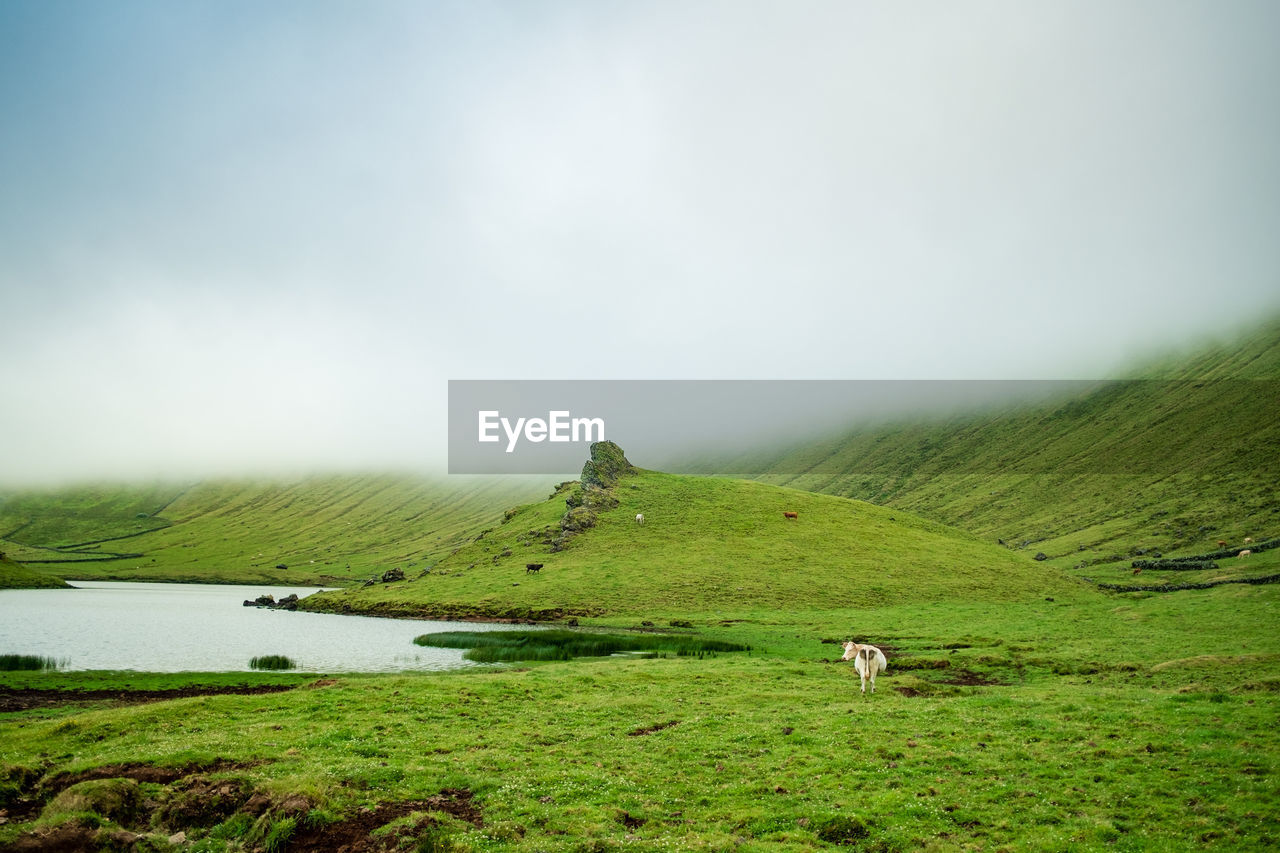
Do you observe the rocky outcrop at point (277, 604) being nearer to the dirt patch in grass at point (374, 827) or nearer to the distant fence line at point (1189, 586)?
the dirt patch in grass at point (374, 827)

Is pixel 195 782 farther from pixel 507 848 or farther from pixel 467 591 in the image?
pixel 467 591

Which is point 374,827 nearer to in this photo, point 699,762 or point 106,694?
point 699,762

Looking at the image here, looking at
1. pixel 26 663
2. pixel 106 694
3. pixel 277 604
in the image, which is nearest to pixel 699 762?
pixel 106 694

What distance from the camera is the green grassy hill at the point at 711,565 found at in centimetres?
8169

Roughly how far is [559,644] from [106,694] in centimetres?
3268

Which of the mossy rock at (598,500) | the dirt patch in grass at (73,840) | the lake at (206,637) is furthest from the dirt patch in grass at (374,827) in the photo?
the mossy rock at (598,500)

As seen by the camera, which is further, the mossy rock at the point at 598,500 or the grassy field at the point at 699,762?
the mossy rock at the point at 598,500

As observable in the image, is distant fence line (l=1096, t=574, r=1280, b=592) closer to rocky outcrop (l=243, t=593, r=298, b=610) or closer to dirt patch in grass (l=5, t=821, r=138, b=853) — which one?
dirt patch in grass (l=5, t=821, r=138, b=853)

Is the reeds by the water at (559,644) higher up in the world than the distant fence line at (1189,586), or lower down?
lower down

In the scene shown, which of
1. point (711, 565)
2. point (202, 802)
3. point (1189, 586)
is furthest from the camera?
point (711, 565)

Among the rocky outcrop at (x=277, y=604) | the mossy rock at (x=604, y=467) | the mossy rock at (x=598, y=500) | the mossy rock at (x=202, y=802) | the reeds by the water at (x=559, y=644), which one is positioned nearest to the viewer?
the mossy rock at (x=202, y=802)

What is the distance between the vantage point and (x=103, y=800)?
1847 centimetres

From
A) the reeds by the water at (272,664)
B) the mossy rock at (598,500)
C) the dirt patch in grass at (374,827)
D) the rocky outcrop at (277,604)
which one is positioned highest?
the mossy rock at (598,500)

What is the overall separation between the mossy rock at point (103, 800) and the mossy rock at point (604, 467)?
106m
